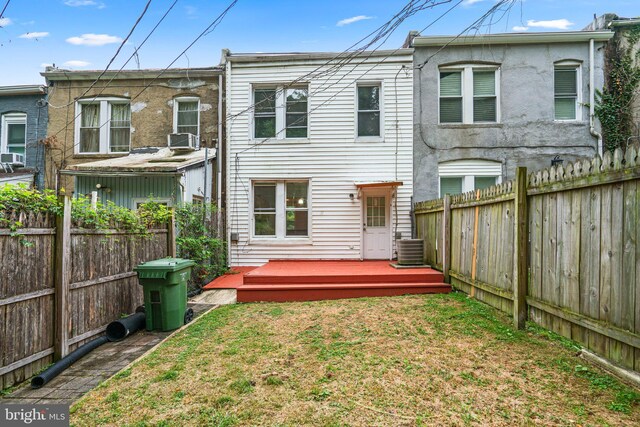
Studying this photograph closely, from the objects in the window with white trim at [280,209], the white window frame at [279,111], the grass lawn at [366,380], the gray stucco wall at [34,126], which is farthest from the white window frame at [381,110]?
the gray stucco wall at [34,126]

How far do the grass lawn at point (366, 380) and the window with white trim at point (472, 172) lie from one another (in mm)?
5976

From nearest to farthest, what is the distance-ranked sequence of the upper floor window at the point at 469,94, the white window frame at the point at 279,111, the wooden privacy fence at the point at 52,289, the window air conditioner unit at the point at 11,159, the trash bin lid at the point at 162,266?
the wooden privacy fence at the point at 52,289, the trash bin lid at the point at 162,266, the upper floor window at the point at 469,94, the white window frame at the point at 279,111, the window air conditioner unit at the point at 11,159

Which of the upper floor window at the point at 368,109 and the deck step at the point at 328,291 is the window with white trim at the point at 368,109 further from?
the deck step at the point at 328,291

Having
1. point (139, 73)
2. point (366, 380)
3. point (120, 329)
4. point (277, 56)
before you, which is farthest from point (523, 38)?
point (120, 329)

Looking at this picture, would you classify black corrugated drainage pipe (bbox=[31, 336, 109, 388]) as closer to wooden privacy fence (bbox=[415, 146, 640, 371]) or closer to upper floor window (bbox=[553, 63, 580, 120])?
wooden privacy fence (bbox=[415, 146, 640, 371])

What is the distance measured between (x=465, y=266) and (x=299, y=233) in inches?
205

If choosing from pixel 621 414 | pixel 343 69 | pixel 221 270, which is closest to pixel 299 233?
pixel 221 270

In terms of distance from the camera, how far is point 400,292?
7.08 meters

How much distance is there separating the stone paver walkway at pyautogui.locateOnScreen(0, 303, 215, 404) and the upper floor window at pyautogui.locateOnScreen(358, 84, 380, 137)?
25.5 ft

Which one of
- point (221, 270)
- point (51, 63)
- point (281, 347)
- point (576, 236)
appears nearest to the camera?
point (576, 236)

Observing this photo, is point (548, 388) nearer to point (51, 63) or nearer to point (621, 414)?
point (621, 414)

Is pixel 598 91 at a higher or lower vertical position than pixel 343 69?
lower

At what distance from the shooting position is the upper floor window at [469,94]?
10352 millimetres

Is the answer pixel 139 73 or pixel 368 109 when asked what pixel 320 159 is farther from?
pixel 139 73
